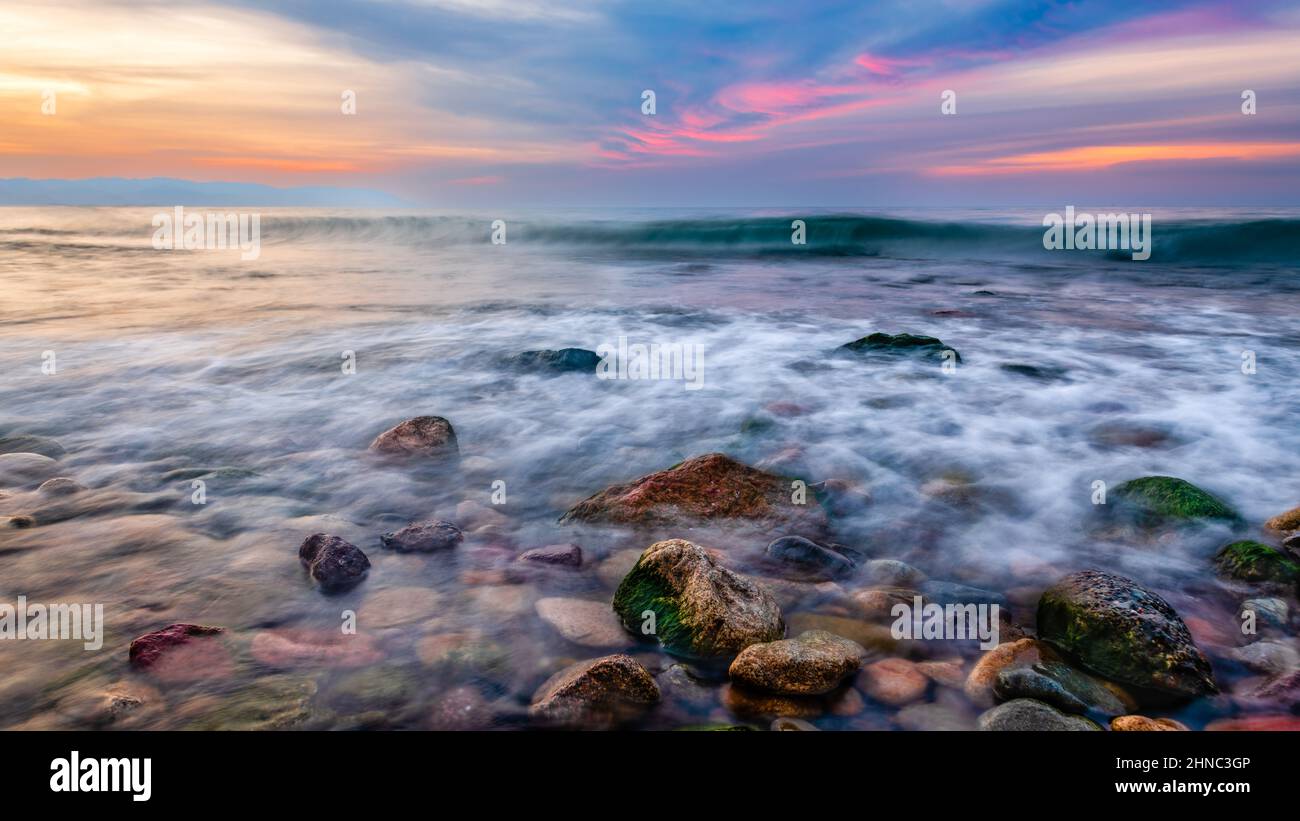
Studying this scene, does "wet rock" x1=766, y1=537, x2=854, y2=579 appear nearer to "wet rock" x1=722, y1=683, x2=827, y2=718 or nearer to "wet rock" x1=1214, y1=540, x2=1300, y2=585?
"wet rock" x1=722, y1=683, x2=827, y2=718

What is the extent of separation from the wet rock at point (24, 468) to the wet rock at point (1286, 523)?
828 cm

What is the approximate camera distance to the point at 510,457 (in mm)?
6035

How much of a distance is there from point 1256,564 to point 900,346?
19.6 ft

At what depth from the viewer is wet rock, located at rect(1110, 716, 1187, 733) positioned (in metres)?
2.58

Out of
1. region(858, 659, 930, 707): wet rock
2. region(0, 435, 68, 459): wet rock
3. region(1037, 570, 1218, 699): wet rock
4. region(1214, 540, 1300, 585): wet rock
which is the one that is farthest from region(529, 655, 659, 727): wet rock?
region(0, 435, 68, 459): wet rock

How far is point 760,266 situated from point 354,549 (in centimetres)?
2186

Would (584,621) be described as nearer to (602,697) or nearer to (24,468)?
(602,697)

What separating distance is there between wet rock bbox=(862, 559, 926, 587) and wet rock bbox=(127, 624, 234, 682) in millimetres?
3109

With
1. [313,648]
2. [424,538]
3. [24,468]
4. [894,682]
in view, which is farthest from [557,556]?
[24,468]

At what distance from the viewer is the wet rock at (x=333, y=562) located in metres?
3.84

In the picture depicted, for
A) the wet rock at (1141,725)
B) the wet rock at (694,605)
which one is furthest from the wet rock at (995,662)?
the wet rock at (694,605)

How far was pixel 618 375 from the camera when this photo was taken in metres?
8.65
